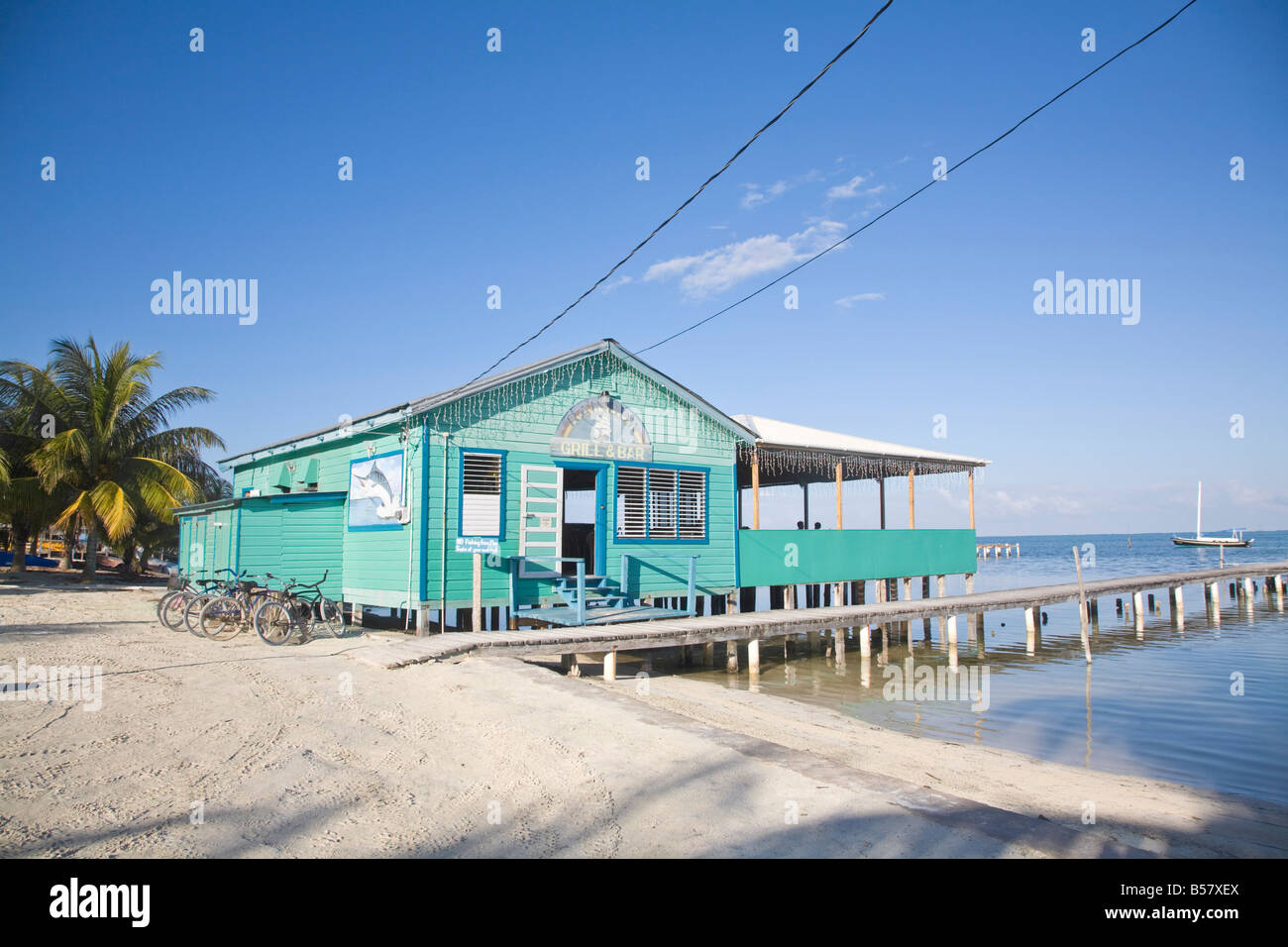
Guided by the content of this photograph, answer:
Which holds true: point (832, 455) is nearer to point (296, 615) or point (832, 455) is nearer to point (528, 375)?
point (528, 375)

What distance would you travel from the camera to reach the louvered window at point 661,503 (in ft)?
→ 48.9

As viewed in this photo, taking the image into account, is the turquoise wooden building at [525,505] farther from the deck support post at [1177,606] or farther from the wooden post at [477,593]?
the deck support post at [1177,606]

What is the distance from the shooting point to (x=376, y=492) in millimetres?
13664

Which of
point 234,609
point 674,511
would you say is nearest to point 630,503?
point 674,511

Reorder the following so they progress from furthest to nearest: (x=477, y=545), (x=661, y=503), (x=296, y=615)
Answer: (x=661, y=503)
(x=477, y=545)
(x=296, y=615)

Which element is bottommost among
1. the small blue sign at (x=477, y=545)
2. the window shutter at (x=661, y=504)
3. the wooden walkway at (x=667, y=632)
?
the wooden walkway at (x=667, y=632)

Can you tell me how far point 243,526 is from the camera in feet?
45.8

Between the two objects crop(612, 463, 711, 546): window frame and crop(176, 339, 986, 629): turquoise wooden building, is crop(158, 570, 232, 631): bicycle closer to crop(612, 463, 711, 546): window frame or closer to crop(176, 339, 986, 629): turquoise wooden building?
crop(176, 339, 986, 629): turquoise wooden building

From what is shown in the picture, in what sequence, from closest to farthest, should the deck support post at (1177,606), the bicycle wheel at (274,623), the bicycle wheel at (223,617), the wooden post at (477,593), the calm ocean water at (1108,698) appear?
the calm ocean water at (1108,698)
the bicycle wheel at (274,623)
the wooden post at (477,593)
the bicycle wheel at (223,617)
the deck support post at (1177,606)

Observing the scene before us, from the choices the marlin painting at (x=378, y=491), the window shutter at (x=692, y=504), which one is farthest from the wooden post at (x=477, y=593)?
the window shutter at (x=692, y=504)

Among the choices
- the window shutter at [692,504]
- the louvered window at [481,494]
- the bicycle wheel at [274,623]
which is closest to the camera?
the bicycle wheel at [274,623]

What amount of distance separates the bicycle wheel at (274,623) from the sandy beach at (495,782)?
1.89 meters

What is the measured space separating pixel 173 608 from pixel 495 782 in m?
10.6
